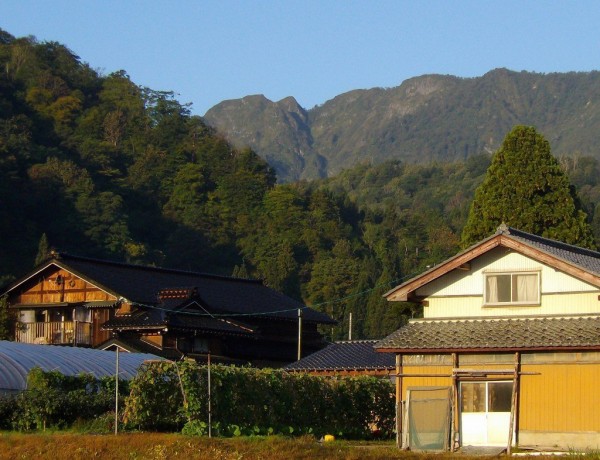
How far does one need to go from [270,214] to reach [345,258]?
11.9 m

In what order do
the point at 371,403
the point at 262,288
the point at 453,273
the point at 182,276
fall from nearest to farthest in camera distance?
the point at 453,273
the point at 371,403
the point at 182,276
the point at 262,288

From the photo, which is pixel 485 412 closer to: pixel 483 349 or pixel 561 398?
pixel 483 349

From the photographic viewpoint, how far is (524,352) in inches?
1062

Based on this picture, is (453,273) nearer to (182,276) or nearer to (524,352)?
(524,352)

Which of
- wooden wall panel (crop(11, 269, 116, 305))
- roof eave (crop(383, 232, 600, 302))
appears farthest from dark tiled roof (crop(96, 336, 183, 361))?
roof eave (crop(383, 232, 600, 302))

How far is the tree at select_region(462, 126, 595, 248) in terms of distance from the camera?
47.8 meters

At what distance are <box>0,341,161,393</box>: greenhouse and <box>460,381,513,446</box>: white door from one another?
888 centimetres

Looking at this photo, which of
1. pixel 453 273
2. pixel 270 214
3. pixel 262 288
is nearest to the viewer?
pixel 453 273

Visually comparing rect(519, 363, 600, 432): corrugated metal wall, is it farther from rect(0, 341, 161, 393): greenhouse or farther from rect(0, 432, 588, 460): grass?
rect(0, 341, 161, 393): greenhouse

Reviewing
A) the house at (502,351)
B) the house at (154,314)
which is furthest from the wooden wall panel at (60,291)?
the house at (502,351)

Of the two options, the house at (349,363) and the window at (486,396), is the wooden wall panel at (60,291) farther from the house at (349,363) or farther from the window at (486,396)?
the window at (486,396)

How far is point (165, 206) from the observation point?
384ft

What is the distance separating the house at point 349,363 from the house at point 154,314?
22.7ft

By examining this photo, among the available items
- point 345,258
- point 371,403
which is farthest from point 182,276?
point 345,258
